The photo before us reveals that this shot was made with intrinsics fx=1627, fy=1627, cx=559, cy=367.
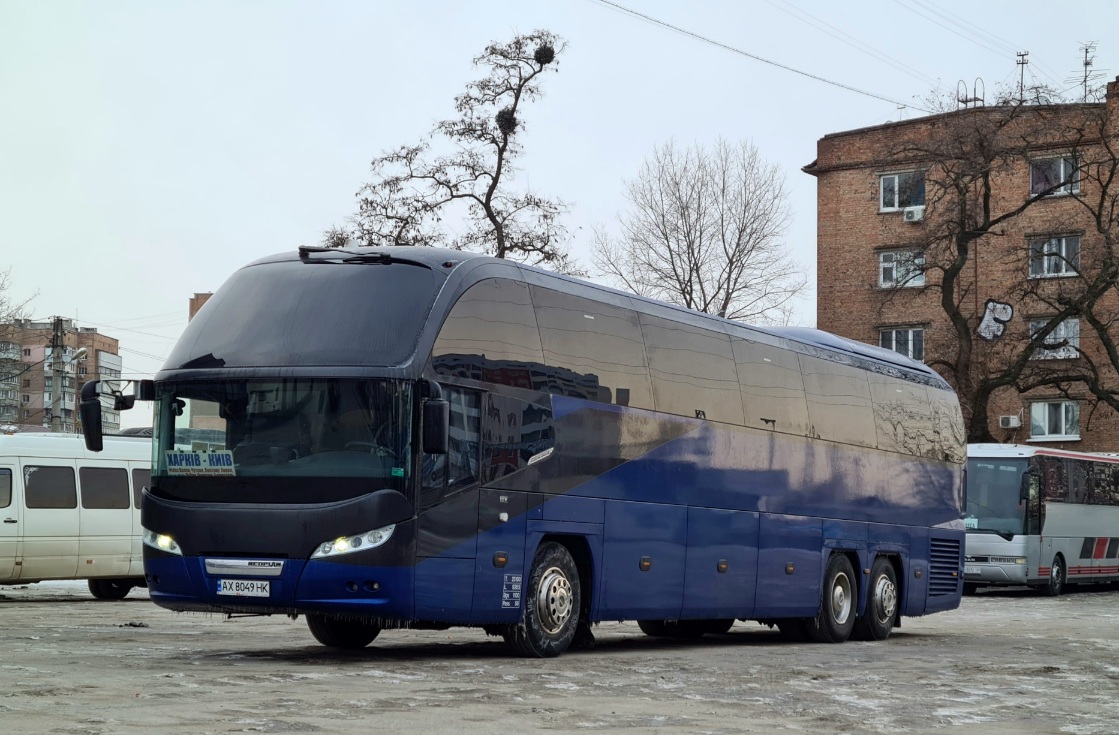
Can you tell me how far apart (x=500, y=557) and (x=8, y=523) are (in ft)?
50.0

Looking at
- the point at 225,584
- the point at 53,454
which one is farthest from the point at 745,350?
the point at 53,454

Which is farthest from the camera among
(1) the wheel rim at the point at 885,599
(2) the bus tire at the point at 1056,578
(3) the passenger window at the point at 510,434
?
(2) the bus tire at the point at 1056,578

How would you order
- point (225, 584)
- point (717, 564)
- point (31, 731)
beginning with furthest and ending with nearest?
point (717, 564)
point (225, 584)
point (31, 731)

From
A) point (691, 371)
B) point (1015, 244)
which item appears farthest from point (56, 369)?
point (691, 371)

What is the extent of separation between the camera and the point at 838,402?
19922 millimetres

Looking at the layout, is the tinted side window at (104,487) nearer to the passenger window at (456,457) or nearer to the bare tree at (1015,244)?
the passenger window at (456,457)

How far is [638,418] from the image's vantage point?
1549 cm

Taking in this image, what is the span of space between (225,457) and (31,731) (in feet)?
16.9

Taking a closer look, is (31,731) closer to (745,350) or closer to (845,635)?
(745,350)

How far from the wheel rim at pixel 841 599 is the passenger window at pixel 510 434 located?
6906mm

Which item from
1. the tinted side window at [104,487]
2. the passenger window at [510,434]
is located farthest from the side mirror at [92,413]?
the tinted side window at [104,487]

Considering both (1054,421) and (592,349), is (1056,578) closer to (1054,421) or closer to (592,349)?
(1054,421)

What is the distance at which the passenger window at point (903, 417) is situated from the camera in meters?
21.0

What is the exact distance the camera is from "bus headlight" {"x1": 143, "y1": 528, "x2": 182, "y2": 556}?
1295 cm
